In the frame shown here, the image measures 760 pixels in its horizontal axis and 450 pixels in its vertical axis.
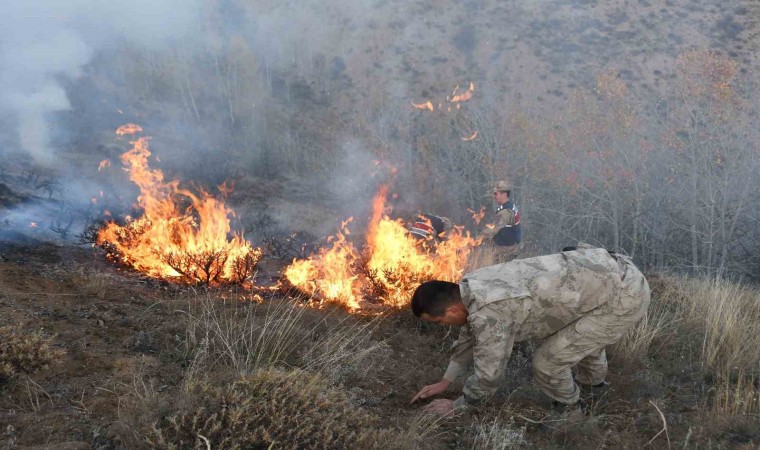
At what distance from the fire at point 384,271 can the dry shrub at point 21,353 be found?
10.0ft

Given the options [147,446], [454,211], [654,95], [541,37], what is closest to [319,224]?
[454,211]

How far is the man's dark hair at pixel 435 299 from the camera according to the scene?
3535 mm

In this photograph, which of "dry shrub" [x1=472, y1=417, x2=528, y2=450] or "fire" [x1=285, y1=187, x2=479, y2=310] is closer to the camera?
"dry shrub" [x1=472, y1=417, x2=528, y2=450]

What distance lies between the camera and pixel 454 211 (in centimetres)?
1967

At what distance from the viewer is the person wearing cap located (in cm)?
875

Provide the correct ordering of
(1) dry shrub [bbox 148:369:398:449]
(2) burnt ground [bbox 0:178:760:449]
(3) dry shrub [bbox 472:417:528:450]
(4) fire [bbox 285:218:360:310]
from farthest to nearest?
(4) fire [bbox 285:218:360:310]
(3) dry shrub [bbox 472:417:528:450]
(2) burnt ground [bbox 0:178:760:449]
(1) dry shrub [bbox 148:369:398:449]

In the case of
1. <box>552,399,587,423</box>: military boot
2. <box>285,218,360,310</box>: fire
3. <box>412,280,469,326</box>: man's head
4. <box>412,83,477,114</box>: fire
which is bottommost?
<box>412,83,477,114</box>: fire

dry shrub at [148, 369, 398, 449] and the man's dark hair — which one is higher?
the man's dark hair

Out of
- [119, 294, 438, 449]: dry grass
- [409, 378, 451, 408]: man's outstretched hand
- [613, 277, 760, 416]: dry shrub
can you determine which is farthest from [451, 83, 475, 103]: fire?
[119, 294, 438, 449]: dry grass

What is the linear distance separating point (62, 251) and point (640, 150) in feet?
62.4

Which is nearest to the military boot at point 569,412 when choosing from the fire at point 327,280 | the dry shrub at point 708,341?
the dry shrub at point 708,341

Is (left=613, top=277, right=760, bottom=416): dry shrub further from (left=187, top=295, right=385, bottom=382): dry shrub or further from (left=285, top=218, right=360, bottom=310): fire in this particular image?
(left=285, top=218, right=360, bottom=310): fire

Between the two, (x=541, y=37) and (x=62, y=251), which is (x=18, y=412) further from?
(x=541, y=37)

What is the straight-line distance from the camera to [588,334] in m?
3.84
